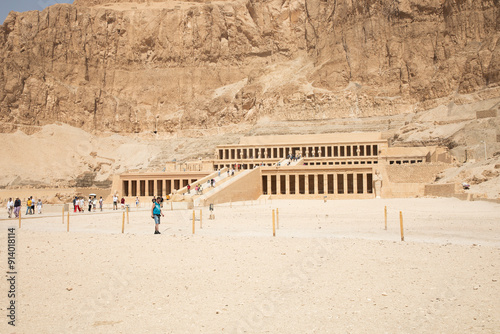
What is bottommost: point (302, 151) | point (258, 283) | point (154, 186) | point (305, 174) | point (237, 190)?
point (258, 283)

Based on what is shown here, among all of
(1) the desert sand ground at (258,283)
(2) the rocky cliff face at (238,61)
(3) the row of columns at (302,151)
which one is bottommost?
(1) the desert sand ground at (258,283)

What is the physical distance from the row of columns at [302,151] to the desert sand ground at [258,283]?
50040 mm

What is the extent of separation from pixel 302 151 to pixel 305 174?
765 inches

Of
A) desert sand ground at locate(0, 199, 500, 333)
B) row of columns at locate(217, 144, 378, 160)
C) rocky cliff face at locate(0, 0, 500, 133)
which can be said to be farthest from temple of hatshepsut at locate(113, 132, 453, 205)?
desert sand ground at locate(0, 199, 500, 333)

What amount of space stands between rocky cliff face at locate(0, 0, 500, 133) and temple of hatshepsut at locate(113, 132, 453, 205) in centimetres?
2062

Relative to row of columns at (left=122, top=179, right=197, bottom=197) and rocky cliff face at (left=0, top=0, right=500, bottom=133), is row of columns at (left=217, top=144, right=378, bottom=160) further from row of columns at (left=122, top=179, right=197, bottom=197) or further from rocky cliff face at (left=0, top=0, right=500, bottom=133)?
rocky cliff face at (left=0, top=0, right=500, bottom=133)

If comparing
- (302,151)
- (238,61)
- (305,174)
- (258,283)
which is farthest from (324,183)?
(238,61)

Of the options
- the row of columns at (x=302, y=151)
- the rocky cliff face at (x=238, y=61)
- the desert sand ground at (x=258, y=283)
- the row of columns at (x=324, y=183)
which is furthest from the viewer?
the rocky cliff face at (x=238, y=61)

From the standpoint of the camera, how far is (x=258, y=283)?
10.2 metres

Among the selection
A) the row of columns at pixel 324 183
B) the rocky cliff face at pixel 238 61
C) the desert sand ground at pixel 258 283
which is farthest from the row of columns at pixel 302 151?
the desert sand ground at pixel 258 283

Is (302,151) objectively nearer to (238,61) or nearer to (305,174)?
(305,174)

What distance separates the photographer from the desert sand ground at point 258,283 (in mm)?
7941

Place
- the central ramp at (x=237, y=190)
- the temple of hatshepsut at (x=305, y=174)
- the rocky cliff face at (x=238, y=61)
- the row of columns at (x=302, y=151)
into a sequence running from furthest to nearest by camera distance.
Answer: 1. the rocky cliff face at (x=238, y=61)
2. the row of columns at (x=302, y=151)
3. the temple of hatshepsut at (x=305, y=174)
4. the central ramp at (x=237, y=190)

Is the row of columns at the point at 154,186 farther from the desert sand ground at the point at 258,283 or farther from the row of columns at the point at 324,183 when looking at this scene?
the desert sand ground at the point at 258,283
